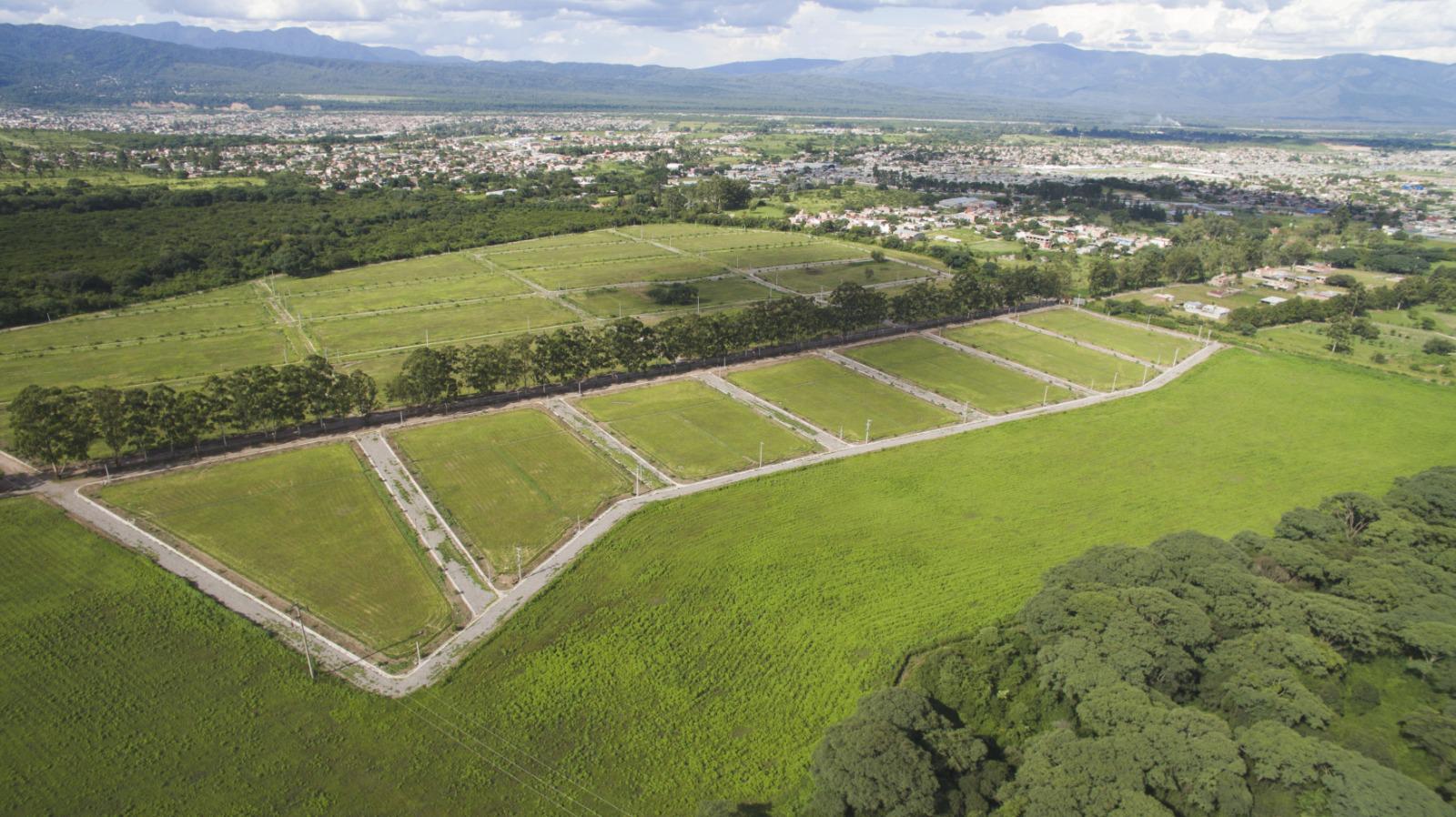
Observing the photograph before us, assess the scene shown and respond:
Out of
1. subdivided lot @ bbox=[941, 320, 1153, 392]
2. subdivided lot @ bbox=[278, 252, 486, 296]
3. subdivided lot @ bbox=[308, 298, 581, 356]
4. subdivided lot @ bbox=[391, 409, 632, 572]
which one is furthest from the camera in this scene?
subdivided lot @ bbox=[278, 252, 486, 296]

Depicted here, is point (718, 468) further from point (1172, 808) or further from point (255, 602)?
point (1172, 808)

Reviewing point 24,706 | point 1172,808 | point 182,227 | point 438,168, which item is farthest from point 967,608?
point 438,168

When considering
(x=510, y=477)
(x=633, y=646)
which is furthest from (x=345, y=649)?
(x=510, y=477)

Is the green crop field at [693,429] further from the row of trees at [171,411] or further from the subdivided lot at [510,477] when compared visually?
the row of trees at [171,411]

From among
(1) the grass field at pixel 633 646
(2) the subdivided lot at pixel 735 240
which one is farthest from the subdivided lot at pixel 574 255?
(1) the grass field at pixel 633 646

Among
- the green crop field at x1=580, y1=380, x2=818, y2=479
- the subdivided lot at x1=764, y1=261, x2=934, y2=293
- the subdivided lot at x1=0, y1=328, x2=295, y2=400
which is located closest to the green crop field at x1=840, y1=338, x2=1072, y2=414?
the green crop field at x1=580, y1=380, x2=818, y2=479

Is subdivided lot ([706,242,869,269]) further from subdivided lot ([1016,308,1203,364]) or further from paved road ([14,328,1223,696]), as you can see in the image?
paved road ([14,328,1223,696])
